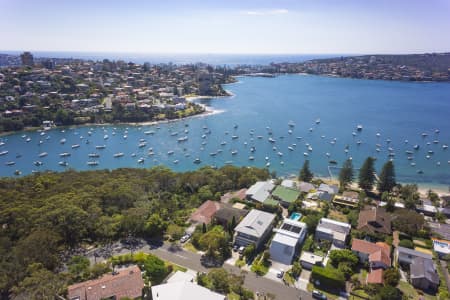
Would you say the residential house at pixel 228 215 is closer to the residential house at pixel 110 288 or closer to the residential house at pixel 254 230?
the residential house at pixel 254 230

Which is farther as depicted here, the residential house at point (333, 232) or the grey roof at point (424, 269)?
the residential house at point (333, 232)

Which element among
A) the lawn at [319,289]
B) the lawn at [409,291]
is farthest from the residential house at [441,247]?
the lawn at [319,289]

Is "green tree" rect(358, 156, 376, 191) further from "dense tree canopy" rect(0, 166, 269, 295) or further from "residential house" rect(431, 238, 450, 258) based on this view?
"dense tree canopy" rect(0, 166, 269, 295)

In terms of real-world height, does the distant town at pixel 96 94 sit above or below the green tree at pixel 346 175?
above

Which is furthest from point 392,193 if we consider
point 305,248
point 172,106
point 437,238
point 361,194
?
point 172,106

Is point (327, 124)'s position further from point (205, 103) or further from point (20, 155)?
point (20, 155)

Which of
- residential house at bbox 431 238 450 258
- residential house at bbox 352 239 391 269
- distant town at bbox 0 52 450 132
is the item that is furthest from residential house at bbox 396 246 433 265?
distant town at bbox 0 52 450 132

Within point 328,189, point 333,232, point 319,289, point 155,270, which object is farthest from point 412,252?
point 155,270
